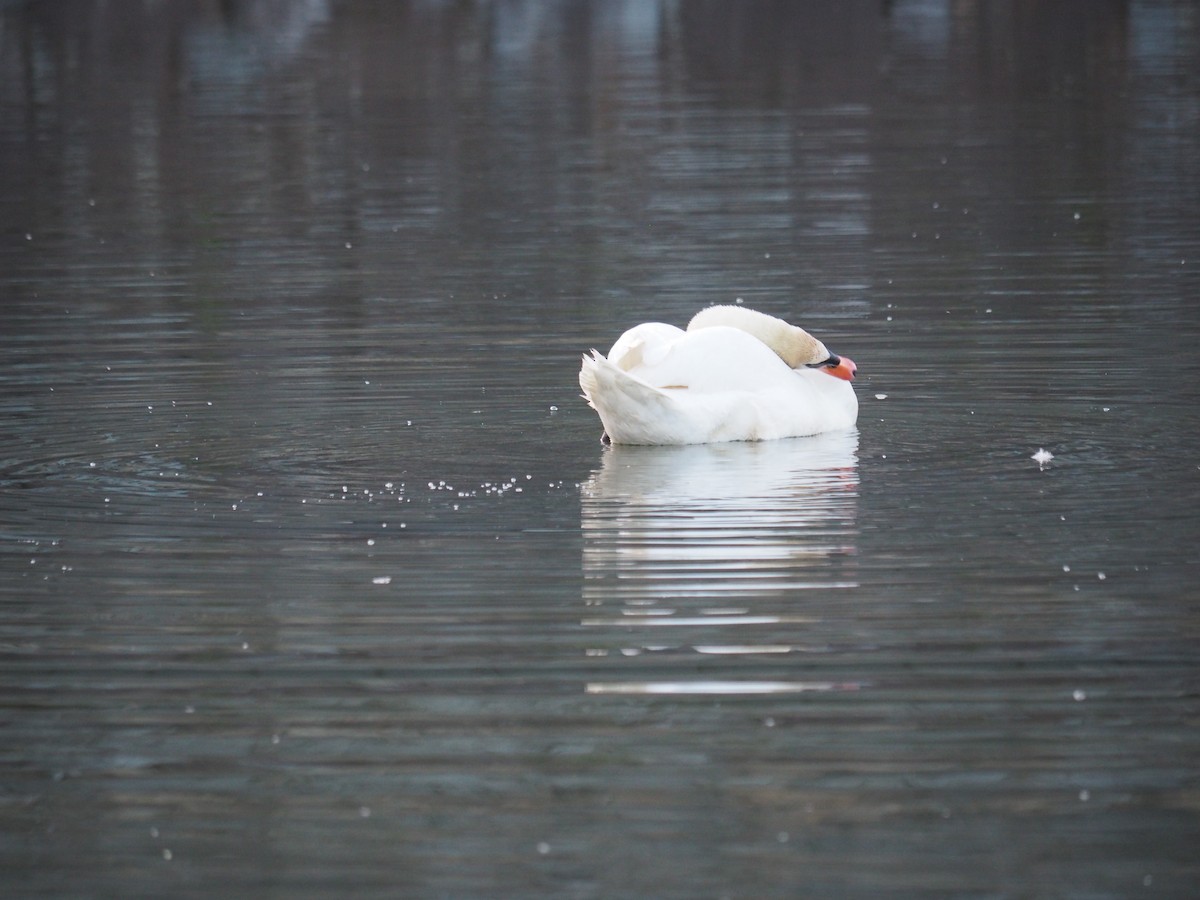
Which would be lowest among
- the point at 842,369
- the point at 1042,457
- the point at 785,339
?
the point at 1042,457

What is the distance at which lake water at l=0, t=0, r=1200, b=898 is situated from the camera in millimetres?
5465

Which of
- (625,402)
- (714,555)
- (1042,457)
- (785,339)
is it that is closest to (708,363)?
(625,402)

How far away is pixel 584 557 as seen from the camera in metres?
7.94

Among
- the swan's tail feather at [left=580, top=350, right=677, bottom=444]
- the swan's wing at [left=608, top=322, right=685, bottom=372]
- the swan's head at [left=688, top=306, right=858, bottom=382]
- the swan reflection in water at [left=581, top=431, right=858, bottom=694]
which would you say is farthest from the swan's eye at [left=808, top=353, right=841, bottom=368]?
the swan's tail feather at [left=580, top=350, right=677, bottom=444]

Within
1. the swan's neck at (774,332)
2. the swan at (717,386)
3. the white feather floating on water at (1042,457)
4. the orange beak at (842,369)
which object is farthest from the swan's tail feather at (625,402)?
the white feather floating on water at (1042,457)

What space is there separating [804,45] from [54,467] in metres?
31.3

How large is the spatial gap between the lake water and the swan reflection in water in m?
0.02

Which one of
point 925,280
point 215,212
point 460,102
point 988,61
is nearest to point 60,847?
point 925,280

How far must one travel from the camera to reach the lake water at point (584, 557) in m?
5.46

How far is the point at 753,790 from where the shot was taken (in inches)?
223

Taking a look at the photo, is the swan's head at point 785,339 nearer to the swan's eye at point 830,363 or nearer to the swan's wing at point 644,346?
the swan's eye at point 830,363

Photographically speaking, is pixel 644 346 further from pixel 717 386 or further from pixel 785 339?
pixel 785 339

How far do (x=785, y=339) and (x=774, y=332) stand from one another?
2.6 inches

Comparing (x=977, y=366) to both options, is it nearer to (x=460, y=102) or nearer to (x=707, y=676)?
(x=707, y=676)
